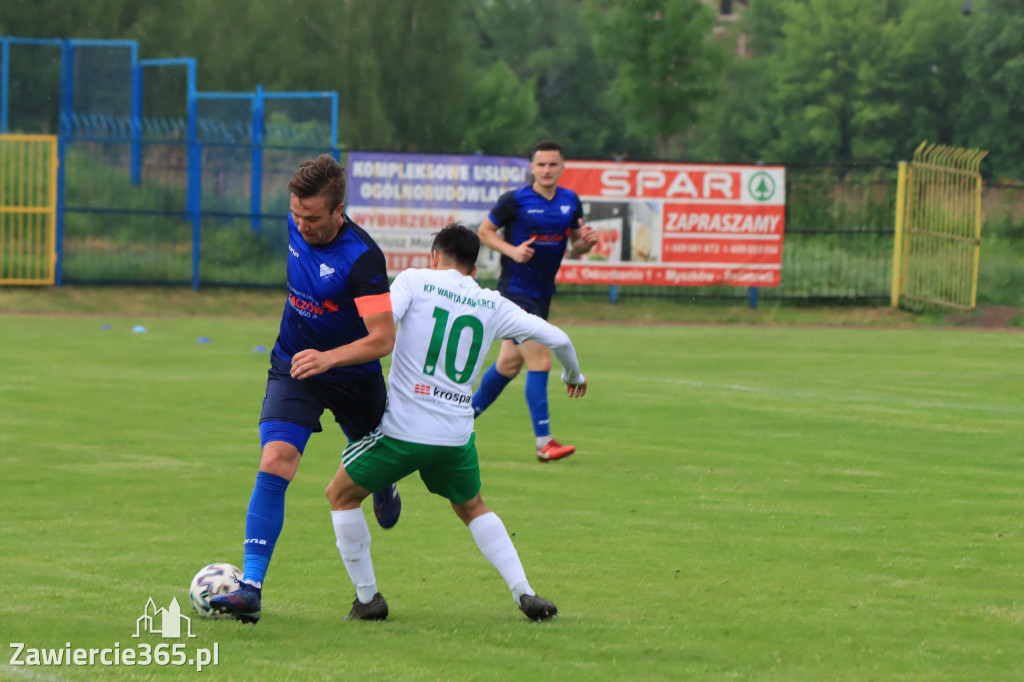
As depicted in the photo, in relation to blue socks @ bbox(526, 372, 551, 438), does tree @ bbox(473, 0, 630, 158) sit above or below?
above

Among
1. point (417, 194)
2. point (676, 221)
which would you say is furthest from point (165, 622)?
point (676, 221)

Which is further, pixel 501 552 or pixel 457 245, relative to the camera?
pixel 457 245

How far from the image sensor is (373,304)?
5.57 metres

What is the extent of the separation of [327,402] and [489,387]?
472cm

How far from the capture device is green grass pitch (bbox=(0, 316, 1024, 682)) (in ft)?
16.8

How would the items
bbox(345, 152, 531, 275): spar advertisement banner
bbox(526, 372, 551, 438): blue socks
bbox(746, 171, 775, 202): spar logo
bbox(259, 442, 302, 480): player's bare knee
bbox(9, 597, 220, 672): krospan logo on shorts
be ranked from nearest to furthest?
bbox(9, 597, 220, 672): krospan logo on shorts
bbox(259, 442, 302, 480): player's bare knee
bbox(526, 372, 551, 438): blue socks
bbox(345, 152, 531, 275): spar advertisement banner
bbox(746, 171, 775, 202): spar logo

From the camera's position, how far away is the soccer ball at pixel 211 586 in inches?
212

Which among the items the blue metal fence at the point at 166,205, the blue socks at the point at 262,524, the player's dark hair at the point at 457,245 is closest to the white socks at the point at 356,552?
the blue socks at the point at 262,524

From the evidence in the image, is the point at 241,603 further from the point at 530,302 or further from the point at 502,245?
the point at 530,302

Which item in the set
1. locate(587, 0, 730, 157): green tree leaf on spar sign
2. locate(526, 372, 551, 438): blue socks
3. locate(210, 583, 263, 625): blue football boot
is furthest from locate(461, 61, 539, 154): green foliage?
locate(210, 583, 263, 625): blue football boot

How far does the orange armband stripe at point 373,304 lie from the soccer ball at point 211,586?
1.13 m

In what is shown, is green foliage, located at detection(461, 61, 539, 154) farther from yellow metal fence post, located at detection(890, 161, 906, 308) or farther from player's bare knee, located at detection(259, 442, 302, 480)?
player's bare knee, located at detection(259, 442, 302, 480)

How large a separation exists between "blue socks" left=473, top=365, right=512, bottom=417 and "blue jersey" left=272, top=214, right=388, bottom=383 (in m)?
4.50

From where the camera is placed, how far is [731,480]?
30.0ft
